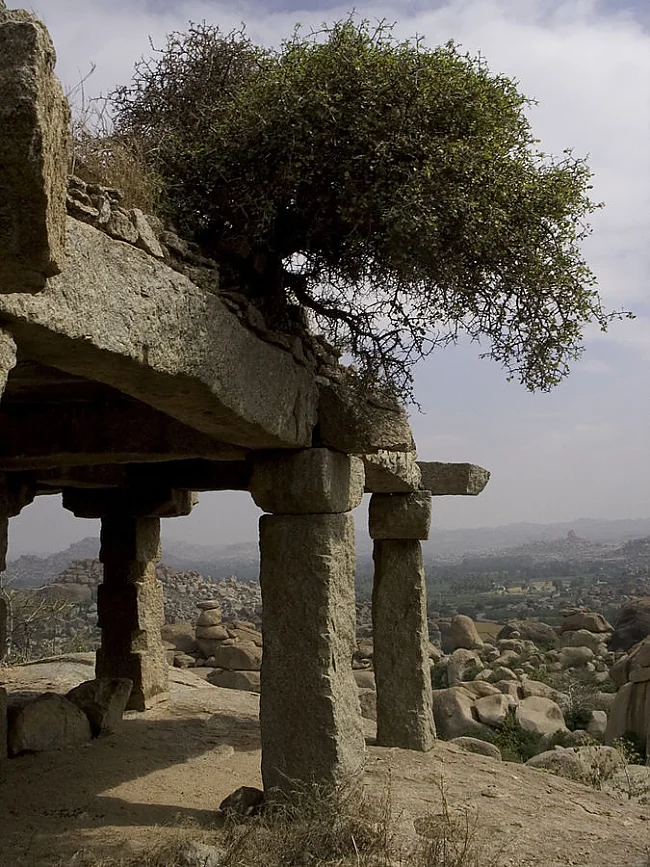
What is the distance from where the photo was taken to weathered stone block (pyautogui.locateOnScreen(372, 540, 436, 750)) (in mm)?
8414

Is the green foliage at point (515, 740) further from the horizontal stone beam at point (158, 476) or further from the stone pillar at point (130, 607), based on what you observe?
the horizontal stone beam at point (158, 476)

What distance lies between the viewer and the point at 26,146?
213 centimetres

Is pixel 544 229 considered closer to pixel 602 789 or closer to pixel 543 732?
pixel 602 789

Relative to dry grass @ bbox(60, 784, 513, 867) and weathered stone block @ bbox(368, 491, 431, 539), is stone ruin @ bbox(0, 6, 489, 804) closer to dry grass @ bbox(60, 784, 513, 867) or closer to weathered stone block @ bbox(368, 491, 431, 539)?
weathered stone block @ bbox(368, 491, 431, 539)

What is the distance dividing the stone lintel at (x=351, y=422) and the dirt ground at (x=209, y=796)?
226 centimetres

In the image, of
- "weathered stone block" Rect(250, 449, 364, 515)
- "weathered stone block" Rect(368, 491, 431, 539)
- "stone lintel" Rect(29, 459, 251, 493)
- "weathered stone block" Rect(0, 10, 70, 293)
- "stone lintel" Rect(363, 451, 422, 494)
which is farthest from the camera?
"stone lintel" Rect(29, 459, 251, 493)

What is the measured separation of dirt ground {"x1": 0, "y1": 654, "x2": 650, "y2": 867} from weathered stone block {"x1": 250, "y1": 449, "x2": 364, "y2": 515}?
6.31 feet

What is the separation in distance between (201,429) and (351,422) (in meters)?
1.07

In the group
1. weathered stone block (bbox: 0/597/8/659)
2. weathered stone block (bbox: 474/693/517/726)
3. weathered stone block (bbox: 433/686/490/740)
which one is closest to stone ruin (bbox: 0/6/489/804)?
weathered stone block (bbox: 0/597/8/659)

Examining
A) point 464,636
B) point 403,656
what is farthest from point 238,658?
point 464,636

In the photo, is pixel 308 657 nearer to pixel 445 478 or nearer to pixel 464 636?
pixel 445 478

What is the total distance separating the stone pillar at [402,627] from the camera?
27.7 feet

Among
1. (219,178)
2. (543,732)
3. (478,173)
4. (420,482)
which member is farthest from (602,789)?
(219,178)

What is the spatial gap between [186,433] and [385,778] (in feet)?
10.7
